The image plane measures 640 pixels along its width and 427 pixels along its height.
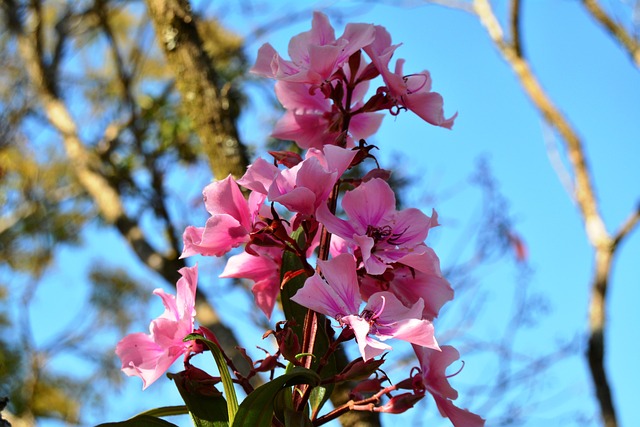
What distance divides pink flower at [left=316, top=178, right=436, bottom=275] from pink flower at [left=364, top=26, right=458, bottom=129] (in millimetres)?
106

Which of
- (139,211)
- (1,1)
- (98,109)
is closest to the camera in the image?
(139,211)

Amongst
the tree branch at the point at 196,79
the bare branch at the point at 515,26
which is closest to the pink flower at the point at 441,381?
the tree branch at the point at 196,79

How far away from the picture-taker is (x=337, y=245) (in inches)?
28.2

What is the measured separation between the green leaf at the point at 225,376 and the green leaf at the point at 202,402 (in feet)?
0.05

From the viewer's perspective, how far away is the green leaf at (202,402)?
0.63 meters

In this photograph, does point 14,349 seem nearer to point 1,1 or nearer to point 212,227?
point 1,1

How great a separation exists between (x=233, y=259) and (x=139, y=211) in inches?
71.9

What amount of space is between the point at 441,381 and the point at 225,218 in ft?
0.77

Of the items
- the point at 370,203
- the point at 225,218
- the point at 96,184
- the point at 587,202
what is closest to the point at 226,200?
the point at 225,218

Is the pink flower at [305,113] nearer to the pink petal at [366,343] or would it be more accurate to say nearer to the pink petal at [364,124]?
the pink petal at [364,124]

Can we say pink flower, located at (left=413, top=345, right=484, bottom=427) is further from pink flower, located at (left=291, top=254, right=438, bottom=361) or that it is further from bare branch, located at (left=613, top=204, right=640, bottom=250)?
bare branch, located at (left=613, top=204, right=640, bottom=250)

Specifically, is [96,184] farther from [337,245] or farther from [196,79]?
[337,245]

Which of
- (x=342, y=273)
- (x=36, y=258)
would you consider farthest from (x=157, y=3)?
(x=36, y=258)

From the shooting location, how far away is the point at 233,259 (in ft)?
2.40
